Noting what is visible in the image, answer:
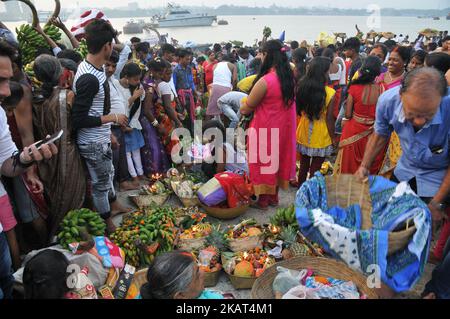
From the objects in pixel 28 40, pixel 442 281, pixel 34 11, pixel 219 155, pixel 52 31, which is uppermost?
pixel 34 11

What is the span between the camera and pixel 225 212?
3.97 m

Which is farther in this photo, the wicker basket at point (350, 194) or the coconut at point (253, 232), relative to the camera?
the coconut at point (253, 232)

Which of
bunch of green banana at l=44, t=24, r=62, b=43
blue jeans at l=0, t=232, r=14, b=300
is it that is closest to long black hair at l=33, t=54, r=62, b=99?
blue jeans at l=0, t=232, r=14, b=300

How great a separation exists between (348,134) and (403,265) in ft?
8.20

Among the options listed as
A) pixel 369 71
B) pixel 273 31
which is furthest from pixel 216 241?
pixel 273 31

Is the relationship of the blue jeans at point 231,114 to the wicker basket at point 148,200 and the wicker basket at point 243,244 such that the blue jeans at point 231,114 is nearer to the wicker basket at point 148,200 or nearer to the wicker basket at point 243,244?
the wicker basket at point 148,200

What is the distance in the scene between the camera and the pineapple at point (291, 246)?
10.5 ft

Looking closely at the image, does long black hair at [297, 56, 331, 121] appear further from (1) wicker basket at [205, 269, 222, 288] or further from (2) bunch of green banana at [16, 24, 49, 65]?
(2) bunch of green banana at [16, 24, 49, 65]

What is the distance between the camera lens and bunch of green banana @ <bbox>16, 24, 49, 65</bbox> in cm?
449

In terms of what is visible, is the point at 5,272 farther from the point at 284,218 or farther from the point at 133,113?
the point at 133,113

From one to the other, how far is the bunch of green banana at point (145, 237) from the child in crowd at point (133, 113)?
4.61 ft

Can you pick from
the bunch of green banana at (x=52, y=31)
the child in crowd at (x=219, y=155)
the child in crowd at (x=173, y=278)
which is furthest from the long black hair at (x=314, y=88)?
the bunch of green banana at (x=52, y=31)

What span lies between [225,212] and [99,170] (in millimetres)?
1505

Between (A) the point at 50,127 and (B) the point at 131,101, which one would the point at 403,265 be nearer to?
(A) the point at 50,127
